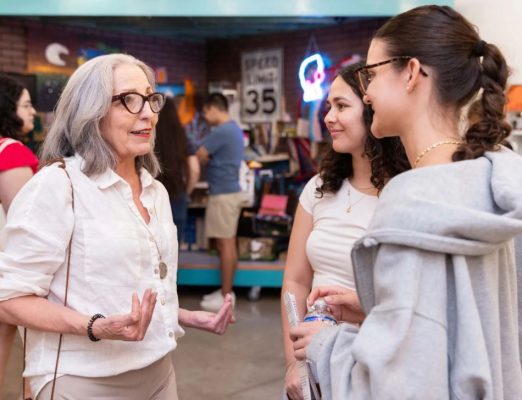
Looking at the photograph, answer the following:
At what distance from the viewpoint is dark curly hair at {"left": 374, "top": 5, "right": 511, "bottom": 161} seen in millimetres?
1354

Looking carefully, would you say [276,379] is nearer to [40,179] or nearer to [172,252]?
[172,252]

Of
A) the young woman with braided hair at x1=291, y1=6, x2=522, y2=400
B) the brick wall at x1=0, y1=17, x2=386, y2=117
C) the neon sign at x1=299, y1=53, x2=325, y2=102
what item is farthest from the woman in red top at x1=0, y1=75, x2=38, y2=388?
the brick wall at x1=0, y1=17, x2=386, y2=117

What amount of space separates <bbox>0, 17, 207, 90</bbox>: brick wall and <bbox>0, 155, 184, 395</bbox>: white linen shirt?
632 cm

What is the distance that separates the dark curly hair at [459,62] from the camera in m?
1.35

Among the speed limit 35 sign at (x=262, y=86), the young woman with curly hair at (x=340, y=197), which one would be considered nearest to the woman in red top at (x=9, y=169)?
the young woman with curly hair at (x=340, y=197)

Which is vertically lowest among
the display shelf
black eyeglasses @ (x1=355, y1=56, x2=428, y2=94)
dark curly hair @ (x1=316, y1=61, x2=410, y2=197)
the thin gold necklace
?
the display shelf

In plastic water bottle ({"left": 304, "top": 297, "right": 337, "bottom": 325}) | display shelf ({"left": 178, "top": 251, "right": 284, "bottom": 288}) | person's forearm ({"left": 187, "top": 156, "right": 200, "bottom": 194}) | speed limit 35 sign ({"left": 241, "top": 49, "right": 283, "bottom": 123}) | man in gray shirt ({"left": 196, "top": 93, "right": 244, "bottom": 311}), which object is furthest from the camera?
speed limit 35 sign ({"left": 241, "top": 49, "right": 283, "bottom": 123})

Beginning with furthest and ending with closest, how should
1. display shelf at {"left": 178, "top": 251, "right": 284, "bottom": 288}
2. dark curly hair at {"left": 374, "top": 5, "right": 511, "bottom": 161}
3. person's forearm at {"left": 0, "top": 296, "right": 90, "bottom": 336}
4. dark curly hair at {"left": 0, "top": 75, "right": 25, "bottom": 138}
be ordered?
display shelf at {"left": 178, "top": 251, "right": 284, "bottom": 288} < dark curly hair at {"left": 0, "top": 75, "right": 25, "bottom": 138} < person's forearm at {"left": 0, "top": 296, "right": 90, "bottom": 336} < dark curly hair at {"left": 374, "top": 5, "right": 511, "bottom": 161}

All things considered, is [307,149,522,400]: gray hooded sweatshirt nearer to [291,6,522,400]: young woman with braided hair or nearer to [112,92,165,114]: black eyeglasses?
[291,6,522,400]: young woman with braided hair

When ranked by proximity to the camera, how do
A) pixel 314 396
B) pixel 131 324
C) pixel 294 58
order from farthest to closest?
pixel 294 58 < pixel 131 324 < pixel 314 396

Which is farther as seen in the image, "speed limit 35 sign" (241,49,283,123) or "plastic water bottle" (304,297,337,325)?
"speed limit 35 sign" (241,49,283,123)

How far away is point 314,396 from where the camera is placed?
154cm

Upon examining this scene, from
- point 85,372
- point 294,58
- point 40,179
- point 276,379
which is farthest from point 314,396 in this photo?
point 294,58

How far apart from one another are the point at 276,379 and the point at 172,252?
2737 millimetres
